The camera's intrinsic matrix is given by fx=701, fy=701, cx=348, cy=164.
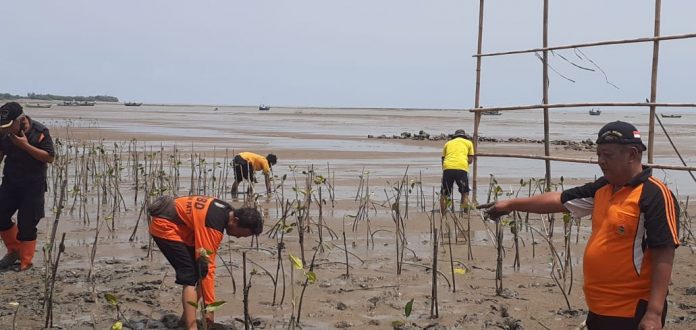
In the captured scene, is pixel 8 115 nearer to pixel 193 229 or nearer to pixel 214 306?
pixel 193 229

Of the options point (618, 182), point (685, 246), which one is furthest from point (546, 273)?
point (618, 182)

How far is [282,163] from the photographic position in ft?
51.5

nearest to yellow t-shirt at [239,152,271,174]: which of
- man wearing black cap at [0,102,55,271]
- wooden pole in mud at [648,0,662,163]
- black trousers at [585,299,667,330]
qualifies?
man wearing black cap at [0,102,55,271]

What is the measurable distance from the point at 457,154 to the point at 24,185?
220 inches

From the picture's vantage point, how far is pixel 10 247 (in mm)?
5777

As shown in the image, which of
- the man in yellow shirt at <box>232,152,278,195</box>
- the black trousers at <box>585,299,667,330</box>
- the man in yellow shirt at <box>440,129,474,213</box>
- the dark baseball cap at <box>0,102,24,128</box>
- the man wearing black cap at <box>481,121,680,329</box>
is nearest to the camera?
the man wearing black cap at <box>481,121,680,329</box>

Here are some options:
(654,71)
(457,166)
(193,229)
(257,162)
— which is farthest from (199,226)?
(257,162)

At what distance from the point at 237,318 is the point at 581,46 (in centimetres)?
400

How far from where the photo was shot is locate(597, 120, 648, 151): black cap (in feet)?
9.04

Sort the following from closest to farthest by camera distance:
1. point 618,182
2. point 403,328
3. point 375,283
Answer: point 618,182 < point 403,328 < point 375,283

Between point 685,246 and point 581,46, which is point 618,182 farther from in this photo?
point 685,246

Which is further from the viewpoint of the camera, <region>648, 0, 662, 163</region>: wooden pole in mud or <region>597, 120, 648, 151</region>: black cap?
<region>648, 0, 662, 163</region>: wooden pole in mud

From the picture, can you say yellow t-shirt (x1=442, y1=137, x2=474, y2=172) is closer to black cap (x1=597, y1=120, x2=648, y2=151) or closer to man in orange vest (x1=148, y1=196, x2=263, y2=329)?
man in orange vest (x1=148, y1=196, x2=263, y2=329)

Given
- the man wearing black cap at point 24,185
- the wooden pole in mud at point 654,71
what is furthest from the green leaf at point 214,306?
the wooden pole in mud at point 654,71
